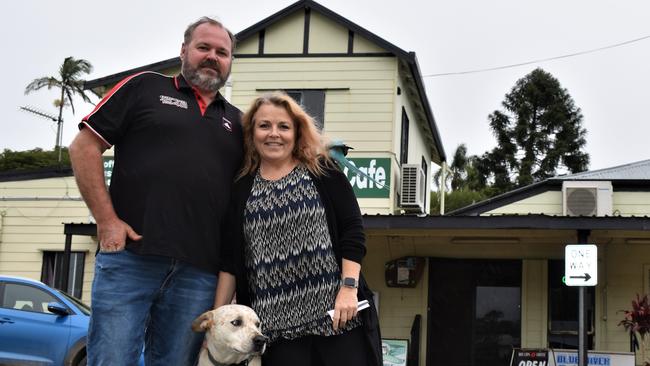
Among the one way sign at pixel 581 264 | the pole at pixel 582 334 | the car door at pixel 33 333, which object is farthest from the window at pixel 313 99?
the car door at pixel 33 333

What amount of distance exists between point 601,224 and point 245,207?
8677 millimetres

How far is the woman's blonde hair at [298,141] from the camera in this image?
382 cm

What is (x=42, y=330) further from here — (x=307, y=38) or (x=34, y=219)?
(x=307, y=38)

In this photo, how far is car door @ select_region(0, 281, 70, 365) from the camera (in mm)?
9695

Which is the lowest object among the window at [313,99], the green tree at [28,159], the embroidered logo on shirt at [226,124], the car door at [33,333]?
the car door at [33,333]

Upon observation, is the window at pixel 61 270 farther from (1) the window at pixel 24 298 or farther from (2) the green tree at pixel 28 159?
(2) the green tree at pixel 28 159

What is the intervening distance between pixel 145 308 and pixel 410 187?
37.3 ft

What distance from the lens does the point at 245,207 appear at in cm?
372

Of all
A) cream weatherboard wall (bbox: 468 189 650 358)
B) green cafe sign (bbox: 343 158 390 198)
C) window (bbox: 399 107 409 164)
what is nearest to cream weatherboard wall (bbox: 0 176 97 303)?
green cafe sign (bbox: 343 158 390 198)

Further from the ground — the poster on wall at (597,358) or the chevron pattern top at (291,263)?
the chevron pattern top at (291,263)

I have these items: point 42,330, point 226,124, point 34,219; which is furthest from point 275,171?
point 34,219

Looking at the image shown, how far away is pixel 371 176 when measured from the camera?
14305mm

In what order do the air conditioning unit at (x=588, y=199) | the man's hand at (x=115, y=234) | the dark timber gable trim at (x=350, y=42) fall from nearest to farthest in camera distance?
1. the man's hand at (x=115, y=234)
2. the air conditioning unit at (x=588, y=199)
3. the dark timber gable trim at (x=350, y=42)

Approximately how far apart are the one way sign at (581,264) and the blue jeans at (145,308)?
773 centimetres
